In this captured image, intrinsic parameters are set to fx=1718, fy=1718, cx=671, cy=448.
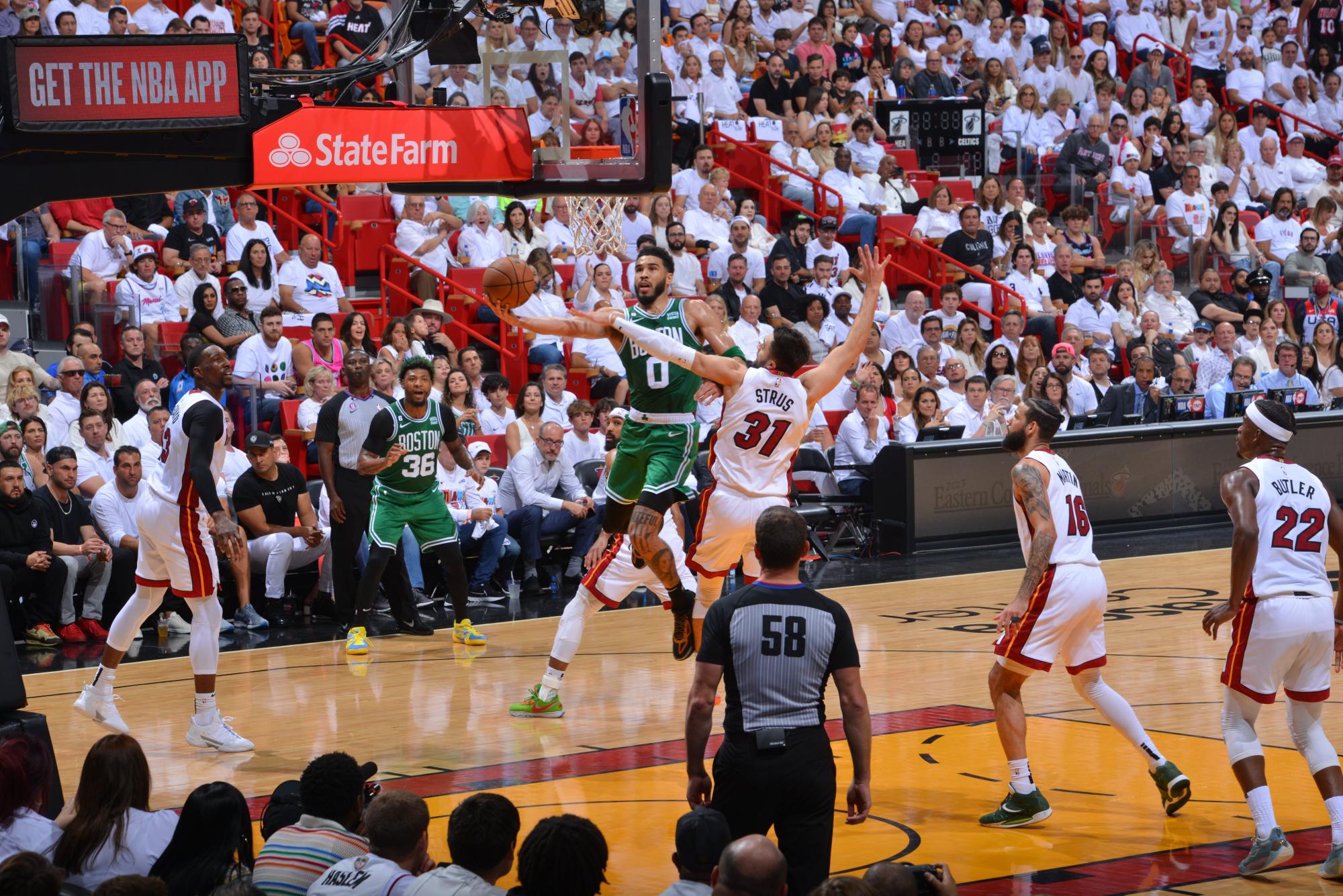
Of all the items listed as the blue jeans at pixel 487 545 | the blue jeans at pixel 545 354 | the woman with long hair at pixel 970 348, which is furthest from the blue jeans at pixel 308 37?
the woman with long hair at pixel 970 348

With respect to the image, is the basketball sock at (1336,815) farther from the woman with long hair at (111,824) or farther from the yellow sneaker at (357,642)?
the yellow sneaker at (357,642)

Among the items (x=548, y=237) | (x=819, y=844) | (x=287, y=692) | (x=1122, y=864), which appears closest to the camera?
(x=819, y=844)

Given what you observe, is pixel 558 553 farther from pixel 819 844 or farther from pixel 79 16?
pixel 819 844

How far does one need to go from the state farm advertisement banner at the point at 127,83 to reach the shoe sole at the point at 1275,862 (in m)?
4.73

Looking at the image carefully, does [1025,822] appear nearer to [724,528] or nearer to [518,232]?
[724,528]

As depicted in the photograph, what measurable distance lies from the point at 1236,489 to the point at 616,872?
2910 mm

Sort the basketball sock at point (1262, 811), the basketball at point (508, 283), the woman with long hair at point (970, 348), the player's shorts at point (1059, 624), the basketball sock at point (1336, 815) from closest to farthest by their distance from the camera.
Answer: the basketball sock at point (1336, 815)
the basketball sock at point (1262, 811)
the player's shorts at point (1059, 624)
the basketball at point (508, 283)
the woman with long hair at point (970, 348)

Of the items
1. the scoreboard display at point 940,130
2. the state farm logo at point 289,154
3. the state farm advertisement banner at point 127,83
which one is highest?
the scoreboard display at point 940,130

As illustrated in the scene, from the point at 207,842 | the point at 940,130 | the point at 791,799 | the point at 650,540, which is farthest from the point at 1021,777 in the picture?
the point at 940,130

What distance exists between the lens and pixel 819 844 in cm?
543

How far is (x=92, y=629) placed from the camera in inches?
480

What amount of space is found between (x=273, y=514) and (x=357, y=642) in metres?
1.64

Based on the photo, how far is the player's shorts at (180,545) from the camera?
903cm

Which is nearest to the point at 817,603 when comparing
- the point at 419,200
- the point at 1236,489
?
the point at 1236,489
